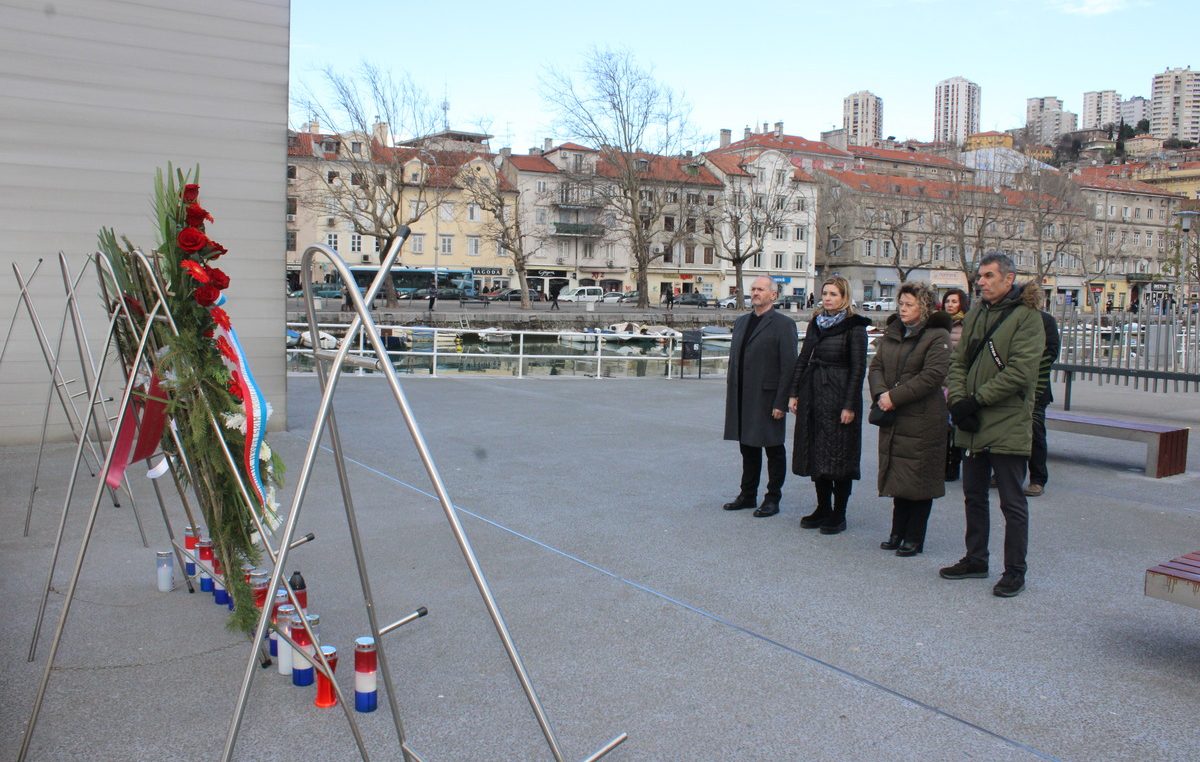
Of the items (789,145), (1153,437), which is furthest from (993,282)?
(789,145)

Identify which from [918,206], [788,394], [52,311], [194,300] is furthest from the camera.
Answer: [918,206]

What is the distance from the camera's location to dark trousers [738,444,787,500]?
7332mm

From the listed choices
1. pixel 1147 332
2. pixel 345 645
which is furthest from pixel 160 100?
pixel 1147 332

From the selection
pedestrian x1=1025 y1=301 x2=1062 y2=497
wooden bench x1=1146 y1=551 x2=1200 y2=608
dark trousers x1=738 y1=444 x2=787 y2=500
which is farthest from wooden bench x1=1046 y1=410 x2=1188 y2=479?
wooden bench x1=1146 y1=551 x2=1200 y2=608

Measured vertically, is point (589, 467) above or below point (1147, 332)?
below

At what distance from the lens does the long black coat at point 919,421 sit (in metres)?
6.06

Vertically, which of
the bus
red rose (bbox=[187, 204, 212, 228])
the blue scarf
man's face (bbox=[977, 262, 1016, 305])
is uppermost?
the bus

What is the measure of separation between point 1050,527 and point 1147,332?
7.44 meters

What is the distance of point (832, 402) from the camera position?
6.66 metres

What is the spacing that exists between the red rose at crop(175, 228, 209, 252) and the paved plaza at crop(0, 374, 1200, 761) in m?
1.86

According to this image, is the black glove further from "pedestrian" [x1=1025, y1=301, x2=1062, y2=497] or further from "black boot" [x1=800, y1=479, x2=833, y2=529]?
"pedestrian" [x1=1025, y1=301, x2=1062, y2=497]

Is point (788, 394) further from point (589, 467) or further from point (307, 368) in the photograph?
point (307, 368)

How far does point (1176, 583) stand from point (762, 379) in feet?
10.4

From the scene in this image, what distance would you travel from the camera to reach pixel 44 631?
4852 millimetres
